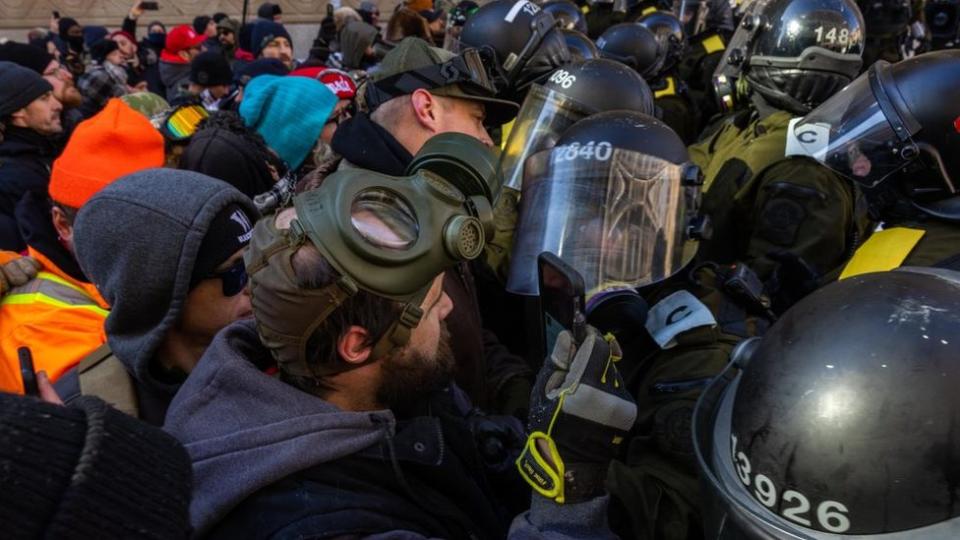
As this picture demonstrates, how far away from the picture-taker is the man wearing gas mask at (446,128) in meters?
2.48

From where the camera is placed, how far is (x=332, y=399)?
1.57 metres

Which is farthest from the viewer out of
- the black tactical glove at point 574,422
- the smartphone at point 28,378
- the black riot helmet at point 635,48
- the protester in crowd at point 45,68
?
the black riot helmet at point 635,48

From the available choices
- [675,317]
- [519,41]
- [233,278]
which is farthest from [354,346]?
[519,41]

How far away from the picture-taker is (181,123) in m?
3.54

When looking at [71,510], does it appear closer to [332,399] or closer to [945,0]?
[332,399]

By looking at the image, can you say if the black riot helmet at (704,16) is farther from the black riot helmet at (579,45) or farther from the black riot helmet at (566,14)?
the black riot helmet at (579,45)

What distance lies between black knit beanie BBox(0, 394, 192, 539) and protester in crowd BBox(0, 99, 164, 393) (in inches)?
66.6

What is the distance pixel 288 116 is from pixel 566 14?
3937mm

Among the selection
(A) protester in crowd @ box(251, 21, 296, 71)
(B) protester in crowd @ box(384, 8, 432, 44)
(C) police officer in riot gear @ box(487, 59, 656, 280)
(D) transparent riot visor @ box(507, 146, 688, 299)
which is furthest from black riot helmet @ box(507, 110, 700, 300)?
(A) protester in crowd @ box(251, 21, 296, 71)

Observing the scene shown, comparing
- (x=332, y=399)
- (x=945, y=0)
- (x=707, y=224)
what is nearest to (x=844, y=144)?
(x=707, y=224)

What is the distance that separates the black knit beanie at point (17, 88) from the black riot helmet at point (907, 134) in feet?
13.1

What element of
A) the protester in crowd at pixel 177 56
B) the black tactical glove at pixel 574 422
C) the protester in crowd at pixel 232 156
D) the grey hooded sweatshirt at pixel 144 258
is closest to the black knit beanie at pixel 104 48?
the protester in crowd at pixel 177 56

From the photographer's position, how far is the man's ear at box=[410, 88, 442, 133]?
285cm

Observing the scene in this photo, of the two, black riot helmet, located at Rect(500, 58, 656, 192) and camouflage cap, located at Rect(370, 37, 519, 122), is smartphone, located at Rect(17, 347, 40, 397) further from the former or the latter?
black riot helmet, located at Rect(500, 58, 656, 192)
